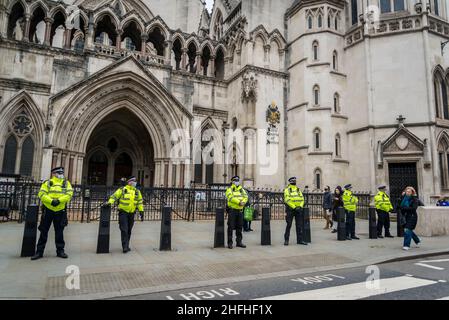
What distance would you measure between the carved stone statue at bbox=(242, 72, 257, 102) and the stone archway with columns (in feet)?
14.1

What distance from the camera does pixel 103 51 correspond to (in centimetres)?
2019

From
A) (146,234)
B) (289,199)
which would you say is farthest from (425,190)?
(146,234)

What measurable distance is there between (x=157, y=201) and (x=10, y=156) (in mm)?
10120

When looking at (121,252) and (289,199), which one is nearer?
(121,252)

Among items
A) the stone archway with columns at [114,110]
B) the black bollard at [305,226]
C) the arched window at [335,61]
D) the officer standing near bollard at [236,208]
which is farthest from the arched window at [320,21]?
the officer standing near bollard at [236,208]

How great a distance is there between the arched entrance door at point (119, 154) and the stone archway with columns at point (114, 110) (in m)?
3.85

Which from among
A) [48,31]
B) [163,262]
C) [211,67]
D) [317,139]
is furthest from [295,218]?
[48,31]

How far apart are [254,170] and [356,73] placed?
31.2 feet

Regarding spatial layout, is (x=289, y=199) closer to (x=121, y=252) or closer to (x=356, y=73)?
(x=121, y=252)

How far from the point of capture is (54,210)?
6.61 m

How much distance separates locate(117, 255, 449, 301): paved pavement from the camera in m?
4.48

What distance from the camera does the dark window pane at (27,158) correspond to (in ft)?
59.8

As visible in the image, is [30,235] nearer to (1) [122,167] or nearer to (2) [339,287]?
(2) [339,287]

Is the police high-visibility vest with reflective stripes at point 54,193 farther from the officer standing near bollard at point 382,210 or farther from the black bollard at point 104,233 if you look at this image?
the officer standing near bollard at point 382,210
